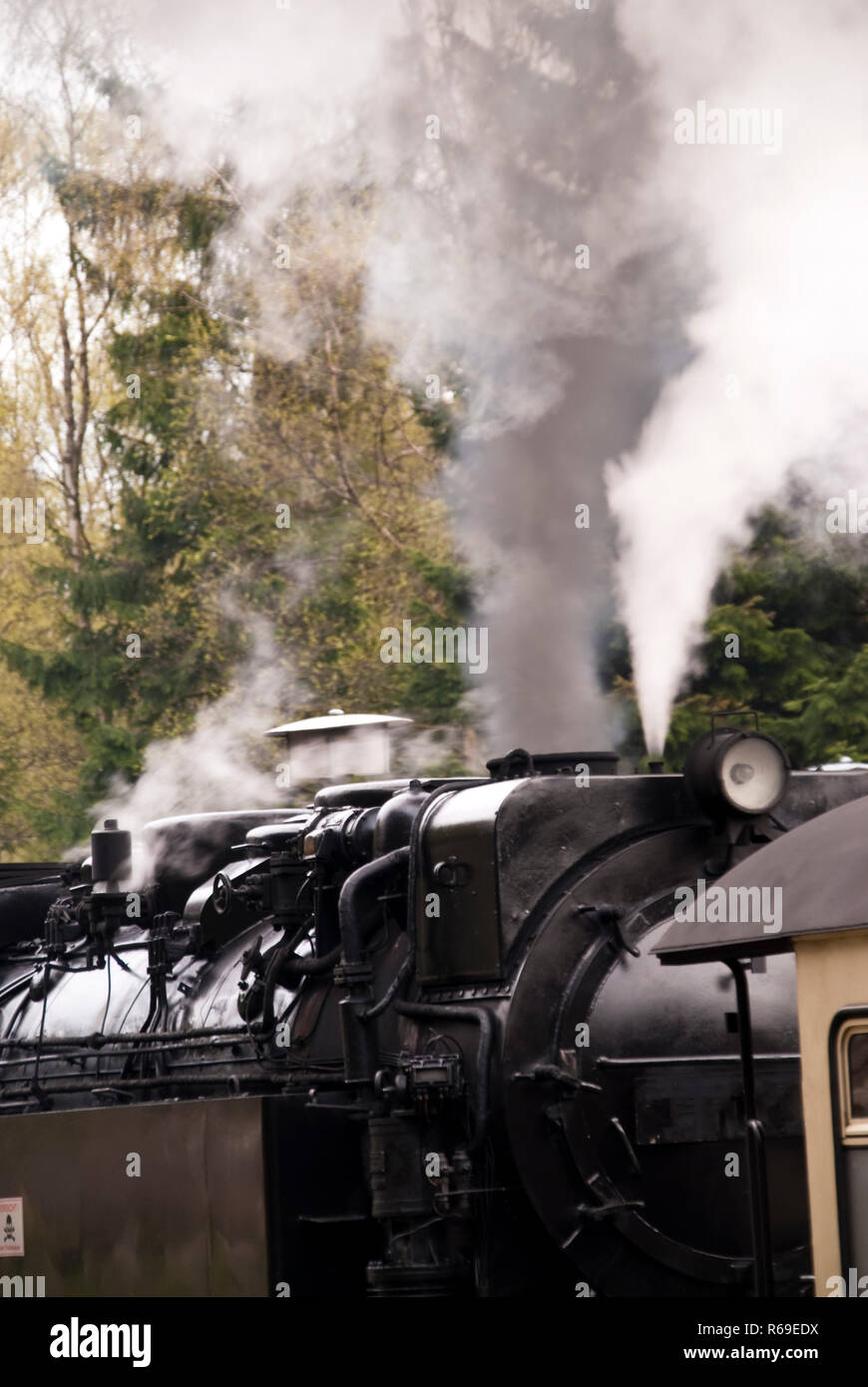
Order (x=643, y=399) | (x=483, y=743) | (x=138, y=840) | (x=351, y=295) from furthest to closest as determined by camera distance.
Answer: (x=351, y=295), (x=483, y=743), (x=643, y=399), (x=138, y=840)

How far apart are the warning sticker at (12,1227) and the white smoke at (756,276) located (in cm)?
423

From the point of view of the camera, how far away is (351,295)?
2341 centimetres

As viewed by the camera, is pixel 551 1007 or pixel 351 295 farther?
pixel 351 295

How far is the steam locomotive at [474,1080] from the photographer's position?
21.6 feet

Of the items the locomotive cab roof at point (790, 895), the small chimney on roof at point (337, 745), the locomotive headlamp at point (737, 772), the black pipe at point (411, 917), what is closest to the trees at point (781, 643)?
the small chimney on roof at point (337, 745)

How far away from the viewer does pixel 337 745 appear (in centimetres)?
1224

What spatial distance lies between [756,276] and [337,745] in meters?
3.73

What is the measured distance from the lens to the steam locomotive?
6594 millimetres

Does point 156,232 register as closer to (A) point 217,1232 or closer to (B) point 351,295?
(B) point 351,295

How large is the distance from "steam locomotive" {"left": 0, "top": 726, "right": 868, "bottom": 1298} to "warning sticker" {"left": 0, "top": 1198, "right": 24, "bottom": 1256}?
4cm

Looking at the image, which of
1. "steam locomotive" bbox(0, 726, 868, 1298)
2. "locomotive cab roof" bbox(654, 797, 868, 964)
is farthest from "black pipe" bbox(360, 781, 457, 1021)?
"locomotive cab roof" bbox(654, 797, 868, 964)

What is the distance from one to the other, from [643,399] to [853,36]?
7.32ft

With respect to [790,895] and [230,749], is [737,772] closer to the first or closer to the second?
[790,895]
